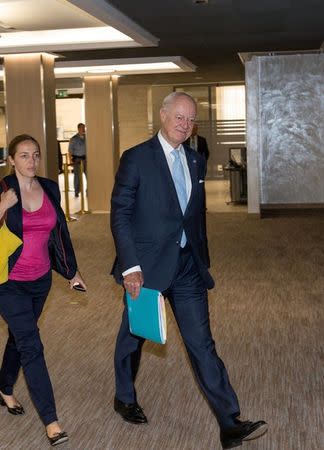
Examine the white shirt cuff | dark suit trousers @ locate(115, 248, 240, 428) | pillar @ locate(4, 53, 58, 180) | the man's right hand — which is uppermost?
pillar @ locate(4, 53, 58, 180)

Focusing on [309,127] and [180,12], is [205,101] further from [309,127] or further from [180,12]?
[180,12]

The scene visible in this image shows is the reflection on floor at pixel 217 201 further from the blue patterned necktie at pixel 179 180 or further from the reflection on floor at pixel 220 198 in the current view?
the blue patterned necktie at pixel 179 180

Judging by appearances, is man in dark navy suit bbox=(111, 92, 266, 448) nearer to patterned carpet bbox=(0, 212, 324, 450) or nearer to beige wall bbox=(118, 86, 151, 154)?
patterned carpet bbox=(0, 212, 324, 450)

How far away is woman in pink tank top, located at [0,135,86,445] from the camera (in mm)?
4406

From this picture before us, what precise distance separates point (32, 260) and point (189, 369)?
1837mm

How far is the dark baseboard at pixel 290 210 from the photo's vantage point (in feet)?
54.3

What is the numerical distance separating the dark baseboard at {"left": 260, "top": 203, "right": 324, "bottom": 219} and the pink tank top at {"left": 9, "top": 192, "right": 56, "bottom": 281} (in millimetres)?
12202

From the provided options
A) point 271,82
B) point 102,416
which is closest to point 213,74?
point 271,82

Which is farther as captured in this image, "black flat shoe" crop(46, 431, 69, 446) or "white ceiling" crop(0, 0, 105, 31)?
"white ceiling" crop(0, 0, 105, 31)

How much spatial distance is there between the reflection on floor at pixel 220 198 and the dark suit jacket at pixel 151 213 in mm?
13731

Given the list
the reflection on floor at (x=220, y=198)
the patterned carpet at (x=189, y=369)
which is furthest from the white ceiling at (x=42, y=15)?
the reflection on floor at (x=220, y=198)

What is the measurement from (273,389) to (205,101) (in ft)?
78.4

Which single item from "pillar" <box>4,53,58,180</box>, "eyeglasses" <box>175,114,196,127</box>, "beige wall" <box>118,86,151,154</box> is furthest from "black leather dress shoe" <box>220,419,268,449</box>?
"beige wall" <box>118,86,151,154</box>

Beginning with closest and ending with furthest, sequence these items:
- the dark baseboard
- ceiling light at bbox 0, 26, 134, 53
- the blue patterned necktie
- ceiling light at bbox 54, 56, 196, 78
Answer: the blue patterned necktie
ceiling light at bbox 0, 26, 134, 53
the dark baseboard
ceiling light at bbox 54, 56, 196, 78
